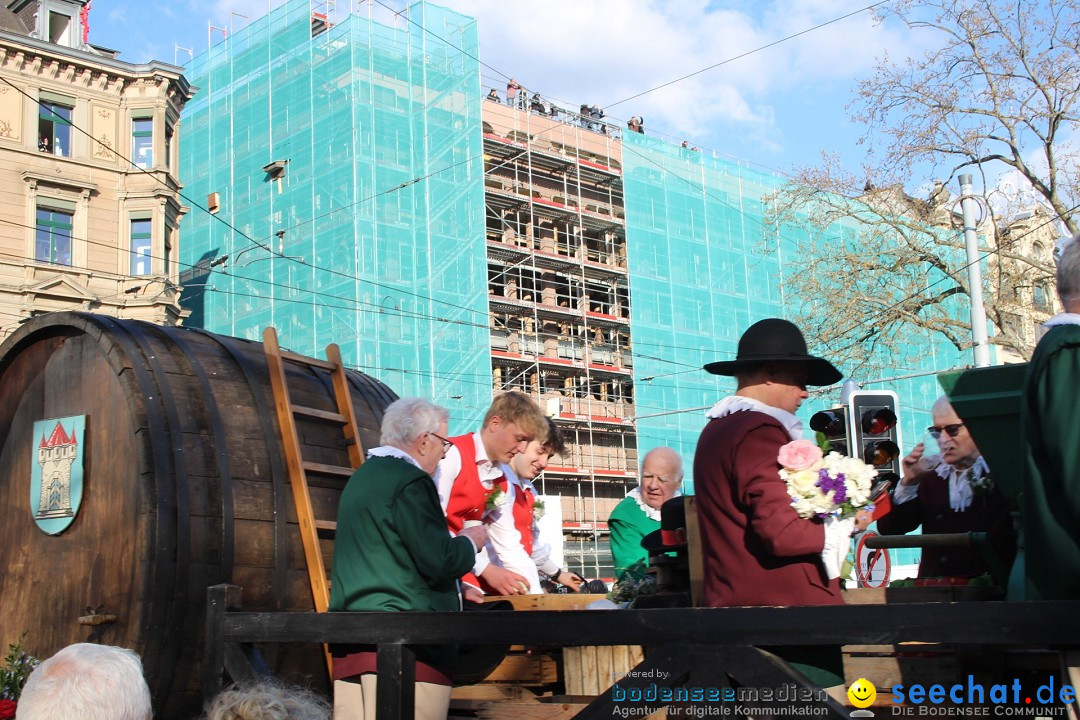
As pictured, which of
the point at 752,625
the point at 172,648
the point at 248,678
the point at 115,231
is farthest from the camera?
the point at 115,231

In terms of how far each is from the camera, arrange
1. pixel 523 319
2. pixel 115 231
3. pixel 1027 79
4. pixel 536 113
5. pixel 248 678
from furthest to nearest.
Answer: pixel 536 113 < pixel 523 319 < pixel 115 231 < pixel 1027 79 < pixel 248 678

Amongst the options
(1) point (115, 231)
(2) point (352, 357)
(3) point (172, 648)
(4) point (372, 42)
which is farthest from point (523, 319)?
(3) point (172, 648)

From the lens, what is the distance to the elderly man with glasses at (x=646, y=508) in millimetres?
6918

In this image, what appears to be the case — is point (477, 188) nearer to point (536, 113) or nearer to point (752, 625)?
point (536, 113)

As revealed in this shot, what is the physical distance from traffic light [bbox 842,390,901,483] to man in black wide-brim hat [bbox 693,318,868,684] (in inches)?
217

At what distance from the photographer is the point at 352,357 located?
32.1 meters

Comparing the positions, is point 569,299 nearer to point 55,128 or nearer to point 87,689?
point 55,128

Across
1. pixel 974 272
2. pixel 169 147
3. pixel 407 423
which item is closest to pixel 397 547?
pixel 407 423

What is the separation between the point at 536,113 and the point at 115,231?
15.7 meters

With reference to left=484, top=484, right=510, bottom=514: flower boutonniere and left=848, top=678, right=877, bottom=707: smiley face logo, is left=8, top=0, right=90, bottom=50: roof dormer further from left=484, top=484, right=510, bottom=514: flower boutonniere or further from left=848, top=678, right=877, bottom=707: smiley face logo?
left=848, top=678, right=877, bottom=707: smiley face logo

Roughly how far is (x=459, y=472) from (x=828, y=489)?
2.97 meters

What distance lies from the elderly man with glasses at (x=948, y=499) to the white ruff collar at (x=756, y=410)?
2307mm

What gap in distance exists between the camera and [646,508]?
23.0ft

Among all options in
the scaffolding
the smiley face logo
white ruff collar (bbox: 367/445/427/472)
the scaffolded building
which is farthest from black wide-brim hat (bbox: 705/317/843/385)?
the scaffolding
